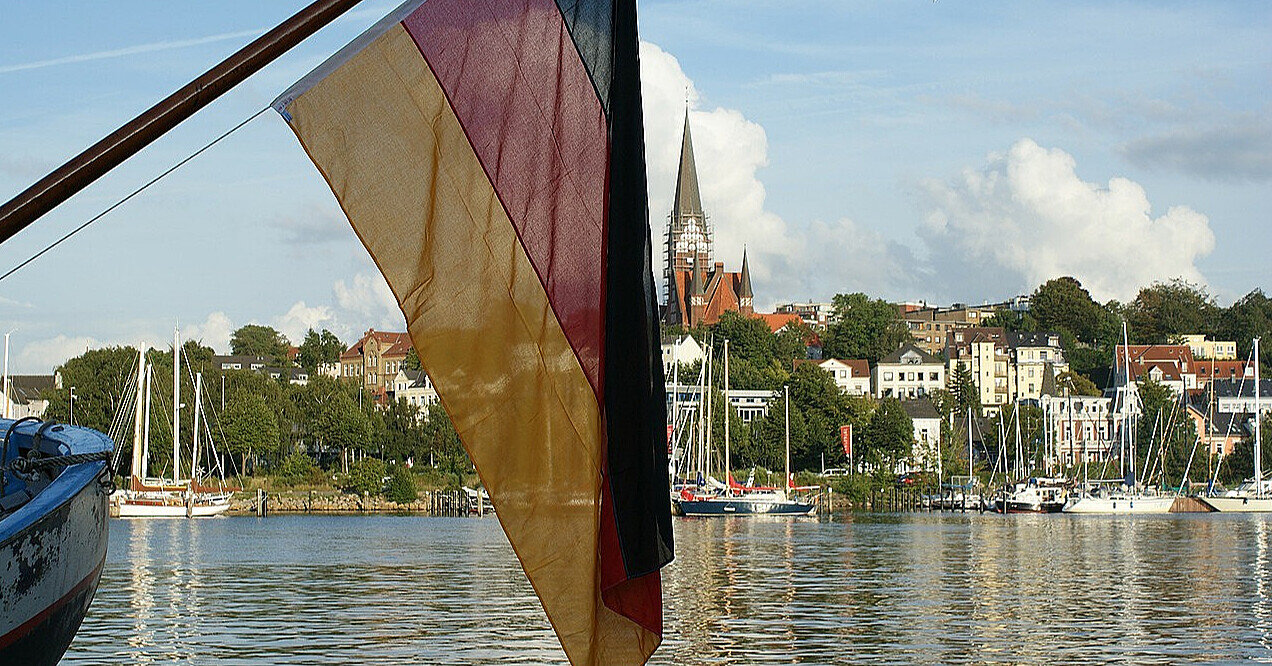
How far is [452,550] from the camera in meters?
61.6

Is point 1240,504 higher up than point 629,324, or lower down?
lower down

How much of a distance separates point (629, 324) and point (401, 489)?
11407 centimetres

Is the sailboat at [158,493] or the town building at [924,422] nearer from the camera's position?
the sailboat at [158,493]

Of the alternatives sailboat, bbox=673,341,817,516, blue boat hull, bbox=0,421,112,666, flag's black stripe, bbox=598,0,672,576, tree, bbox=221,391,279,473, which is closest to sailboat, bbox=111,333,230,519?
tree, bbox=221,391,279,473

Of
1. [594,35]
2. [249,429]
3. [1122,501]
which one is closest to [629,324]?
[594,35]

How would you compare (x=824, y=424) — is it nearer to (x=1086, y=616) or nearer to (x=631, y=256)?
(x=1086, y=616)

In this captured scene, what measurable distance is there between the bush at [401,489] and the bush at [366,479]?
2.39 ft

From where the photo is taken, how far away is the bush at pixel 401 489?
11850cm

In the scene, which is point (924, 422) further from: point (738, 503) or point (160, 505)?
point (160, 505)

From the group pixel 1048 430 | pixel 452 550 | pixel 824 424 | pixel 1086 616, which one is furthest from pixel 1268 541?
pixel 1048 430

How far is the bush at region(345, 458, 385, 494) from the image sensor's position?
118938mm

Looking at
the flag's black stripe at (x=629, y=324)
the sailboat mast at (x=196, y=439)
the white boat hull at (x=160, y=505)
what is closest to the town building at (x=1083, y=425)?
the sailboat mast at (x=196, y=439)

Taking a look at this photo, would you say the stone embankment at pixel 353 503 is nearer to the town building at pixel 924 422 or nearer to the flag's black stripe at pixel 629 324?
the town building at pixel 924 422

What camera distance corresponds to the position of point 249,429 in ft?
377
